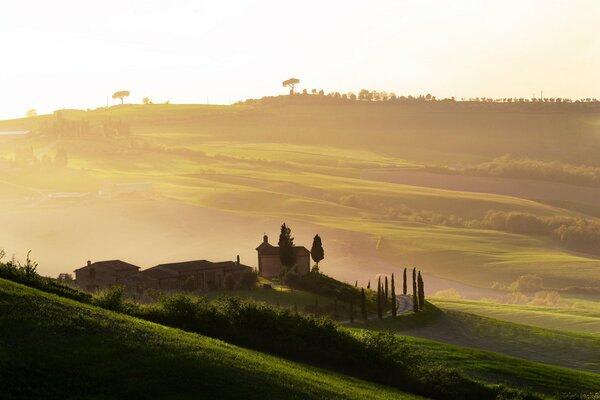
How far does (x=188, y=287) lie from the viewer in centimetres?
10525

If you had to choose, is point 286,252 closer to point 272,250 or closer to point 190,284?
point 272,250

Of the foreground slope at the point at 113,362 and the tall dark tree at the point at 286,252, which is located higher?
the foreground slope at the point at 113,362

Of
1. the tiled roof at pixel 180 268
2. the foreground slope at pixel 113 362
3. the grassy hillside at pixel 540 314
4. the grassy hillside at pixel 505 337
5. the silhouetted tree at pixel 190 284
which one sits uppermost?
the foreground slope at pixel 113 362

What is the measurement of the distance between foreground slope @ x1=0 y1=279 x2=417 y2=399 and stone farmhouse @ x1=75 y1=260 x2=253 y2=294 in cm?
6606

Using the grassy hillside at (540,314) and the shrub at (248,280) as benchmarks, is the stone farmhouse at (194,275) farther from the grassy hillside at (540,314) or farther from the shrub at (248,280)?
the grassy hillside at (540,314)

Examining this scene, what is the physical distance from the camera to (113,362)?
108 feet

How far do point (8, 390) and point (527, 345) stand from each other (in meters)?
62.9

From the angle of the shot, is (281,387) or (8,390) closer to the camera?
(8,390)

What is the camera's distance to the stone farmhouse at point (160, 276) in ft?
348

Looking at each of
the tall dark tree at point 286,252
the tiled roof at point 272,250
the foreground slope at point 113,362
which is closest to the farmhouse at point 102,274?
the tall dark tree at point 286,252

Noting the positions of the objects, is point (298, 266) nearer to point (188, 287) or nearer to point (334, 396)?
point (188, 287)

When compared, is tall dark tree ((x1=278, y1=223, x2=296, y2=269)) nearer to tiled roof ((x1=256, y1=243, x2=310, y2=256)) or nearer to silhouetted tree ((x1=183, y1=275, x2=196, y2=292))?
tiled roof ((x1=256, y1=243, x2=310, y2=256))

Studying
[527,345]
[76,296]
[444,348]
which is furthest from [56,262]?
[76,296]

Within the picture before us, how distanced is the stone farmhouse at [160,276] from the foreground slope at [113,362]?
6606 centimetres
